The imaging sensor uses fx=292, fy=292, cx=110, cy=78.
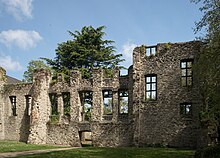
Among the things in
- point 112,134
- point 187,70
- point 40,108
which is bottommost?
point 112,134

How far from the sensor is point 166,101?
2266cm

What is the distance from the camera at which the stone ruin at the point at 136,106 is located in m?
22.0

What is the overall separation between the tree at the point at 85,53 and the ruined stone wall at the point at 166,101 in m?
14.1

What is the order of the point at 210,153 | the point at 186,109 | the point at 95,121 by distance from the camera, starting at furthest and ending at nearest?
1. the point at 95,121
2. the point at 186,109
3. the point at 210,153

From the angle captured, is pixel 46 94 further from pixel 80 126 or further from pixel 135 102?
pixel 135 102

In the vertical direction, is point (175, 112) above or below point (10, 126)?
above

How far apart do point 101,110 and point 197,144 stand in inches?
336

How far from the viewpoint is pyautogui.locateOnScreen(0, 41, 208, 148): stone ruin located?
→ 2200 centimetres

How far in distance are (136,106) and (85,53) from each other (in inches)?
616

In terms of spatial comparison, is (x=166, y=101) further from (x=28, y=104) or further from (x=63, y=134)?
(x=28, y=104)

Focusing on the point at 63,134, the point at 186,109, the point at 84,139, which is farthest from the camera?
the point at 84,139

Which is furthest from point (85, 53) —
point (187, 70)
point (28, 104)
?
point (187, 70)

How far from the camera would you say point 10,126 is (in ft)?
99.7

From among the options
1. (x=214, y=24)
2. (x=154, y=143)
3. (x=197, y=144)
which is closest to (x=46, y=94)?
(x=154, y=143)
